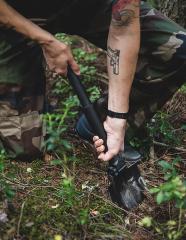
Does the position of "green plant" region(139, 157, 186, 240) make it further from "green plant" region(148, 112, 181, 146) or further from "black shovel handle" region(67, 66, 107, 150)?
"green plant" region(148, 112, 181, 146)

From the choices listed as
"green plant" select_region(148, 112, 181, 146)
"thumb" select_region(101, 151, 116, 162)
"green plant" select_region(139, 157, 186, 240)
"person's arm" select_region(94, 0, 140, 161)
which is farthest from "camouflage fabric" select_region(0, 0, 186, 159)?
"green plant" select_region(139, 157, 186, 240)

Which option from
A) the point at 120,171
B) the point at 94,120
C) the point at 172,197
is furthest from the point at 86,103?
the point at 172,197

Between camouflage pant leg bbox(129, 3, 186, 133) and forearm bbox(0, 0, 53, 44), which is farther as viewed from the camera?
Answer: camouflage pant leg bbox(129, 3, 186, 133)

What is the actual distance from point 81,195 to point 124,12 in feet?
3.65

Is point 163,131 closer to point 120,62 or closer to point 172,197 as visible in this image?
point 120,62

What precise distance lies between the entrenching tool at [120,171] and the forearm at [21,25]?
0.25m

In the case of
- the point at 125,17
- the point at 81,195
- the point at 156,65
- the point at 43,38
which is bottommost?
the point at 81,195

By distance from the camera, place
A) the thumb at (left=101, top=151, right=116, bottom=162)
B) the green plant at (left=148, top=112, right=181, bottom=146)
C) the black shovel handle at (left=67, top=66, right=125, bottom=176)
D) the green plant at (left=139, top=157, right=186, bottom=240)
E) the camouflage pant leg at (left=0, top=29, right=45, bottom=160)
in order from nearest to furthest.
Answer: the green plant at (left=139, top=157, right=186, bottom=240) < the thumb at (left=101, top=151, right=116, bottom=162) < the black shovel handle at (left=67, top=66, right=125, bottom=176) < the camouflage pant leg at (left=0, top=29, right=45, bottom=160) < the green plant at (left=148, top=112, right=181, bottom=146)

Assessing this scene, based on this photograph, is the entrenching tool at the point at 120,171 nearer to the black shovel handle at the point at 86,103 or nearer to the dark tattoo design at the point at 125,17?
the black shovel handle at the point at 86,103

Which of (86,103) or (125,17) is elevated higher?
(125,17)

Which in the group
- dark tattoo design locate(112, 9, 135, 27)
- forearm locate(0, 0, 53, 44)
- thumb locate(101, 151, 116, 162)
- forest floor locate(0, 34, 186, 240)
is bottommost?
forest floor locate(0, 34, 186, 240)

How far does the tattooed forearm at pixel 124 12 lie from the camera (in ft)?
9.66

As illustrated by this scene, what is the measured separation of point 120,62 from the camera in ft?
9.91

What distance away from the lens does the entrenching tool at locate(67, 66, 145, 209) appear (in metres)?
3.03
